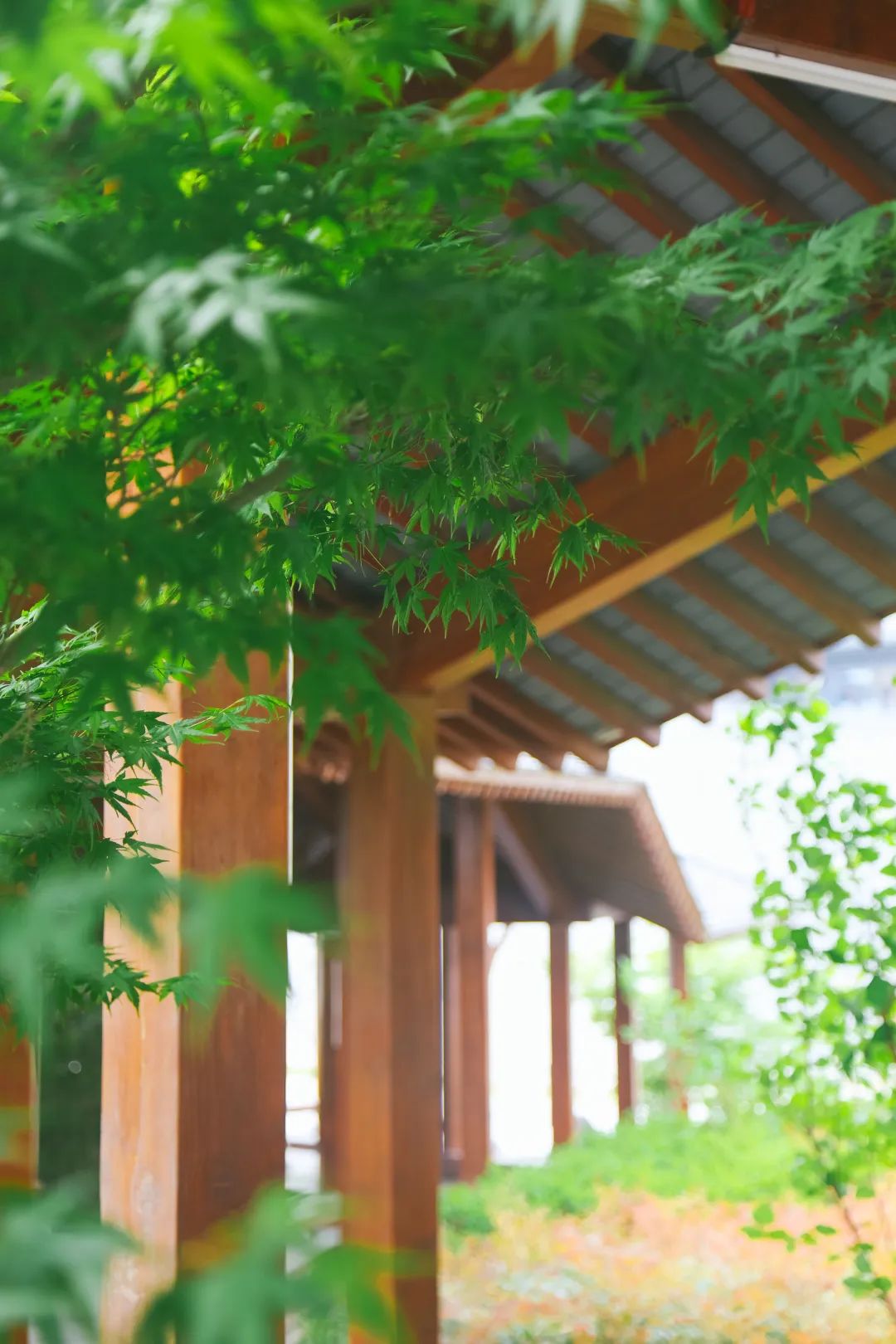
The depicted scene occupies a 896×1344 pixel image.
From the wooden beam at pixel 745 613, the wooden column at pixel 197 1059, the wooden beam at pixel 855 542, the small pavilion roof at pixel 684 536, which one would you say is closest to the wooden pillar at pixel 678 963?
the small pavilion roof at pixel 684 536

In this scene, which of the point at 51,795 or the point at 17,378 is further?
the point at 51,795

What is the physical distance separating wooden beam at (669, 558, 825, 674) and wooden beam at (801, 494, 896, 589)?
1.35 feet

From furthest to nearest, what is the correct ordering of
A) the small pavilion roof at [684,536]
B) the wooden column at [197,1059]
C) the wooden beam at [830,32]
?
1. the small pavilion roof at [684,536]
2. the wooden column at [197,1059]
3. the wooden beam at [830,32]

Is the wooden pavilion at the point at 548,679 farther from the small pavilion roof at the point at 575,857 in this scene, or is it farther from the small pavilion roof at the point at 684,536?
the small pavilion roof at the point at 575,857

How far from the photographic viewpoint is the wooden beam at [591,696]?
5.09 meters

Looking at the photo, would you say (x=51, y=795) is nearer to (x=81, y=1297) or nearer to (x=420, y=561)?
(x=420, y=561)

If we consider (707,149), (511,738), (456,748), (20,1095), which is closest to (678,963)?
(456,748)

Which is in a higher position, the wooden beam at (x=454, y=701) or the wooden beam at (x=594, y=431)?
the wooden beam at (x=594, y=431)

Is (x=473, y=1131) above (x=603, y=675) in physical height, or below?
below

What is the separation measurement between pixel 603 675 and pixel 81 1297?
432cm

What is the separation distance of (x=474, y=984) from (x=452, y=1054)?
3.74ft

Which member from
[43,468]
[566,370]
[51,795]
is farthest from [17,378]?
[51,795]

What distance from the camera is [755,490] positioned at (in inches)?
59.3

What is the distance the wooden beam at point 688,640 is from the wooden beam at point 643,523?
0.64m
